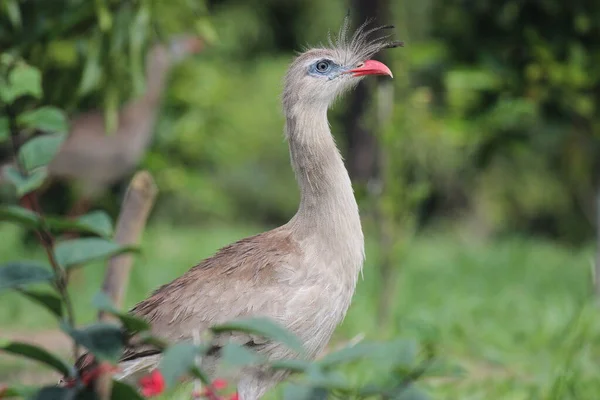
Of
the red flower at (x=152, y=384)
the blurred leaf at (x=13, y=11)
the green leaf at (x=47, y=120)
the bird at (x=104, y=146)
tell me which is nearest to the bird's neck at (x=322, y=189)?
the red flower at (x=152, y=384)

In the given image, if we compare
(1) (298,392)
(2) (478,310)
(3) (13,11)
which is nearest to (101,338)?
(1) (298,392)

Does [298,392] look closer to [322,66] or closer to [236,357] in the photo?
[236,357]

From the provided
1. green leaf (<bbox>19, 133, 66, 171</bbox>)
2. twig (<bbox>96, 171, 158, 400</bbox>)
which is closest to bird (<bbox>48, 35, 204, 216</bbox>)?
twig (<bbox>96, 171, 158, 400</bbox>)

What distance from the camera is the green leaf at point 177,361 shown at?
123 cm

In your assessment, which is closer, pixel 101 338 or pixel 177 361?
pixel 177 361

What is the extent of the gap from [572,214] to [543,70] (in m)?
9.03

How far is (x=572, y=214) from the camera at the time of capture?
44.6ft

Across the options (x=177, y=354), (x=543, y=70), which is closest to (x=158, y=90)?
(x=543, y=70)

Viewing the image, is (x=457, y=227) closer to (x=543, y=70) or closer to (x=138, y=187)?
(x=543, y=70)

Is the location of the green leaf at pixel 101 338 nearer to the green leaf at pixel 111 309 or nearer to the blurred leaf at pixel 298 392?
the green leaf at pixel 111 309

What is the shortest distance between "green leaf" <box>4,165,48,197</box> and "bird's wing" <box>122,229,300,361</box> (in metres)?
0.92

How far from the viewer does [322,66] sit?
10.0 feet

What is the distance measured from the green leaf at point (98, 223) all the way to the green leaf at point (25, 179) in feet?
0.40

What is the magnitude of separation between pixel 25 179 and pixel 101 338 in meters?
0.45
